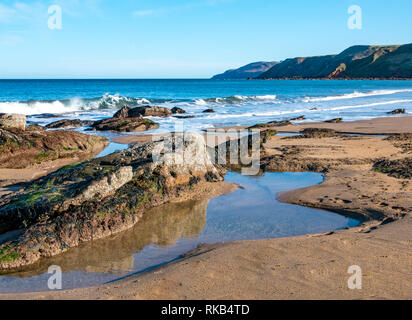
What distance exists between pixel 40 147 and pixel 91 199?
6727 millimetres

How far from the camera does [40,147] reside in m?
11.8

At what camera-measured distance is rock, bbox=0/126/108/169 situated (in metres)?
10.9

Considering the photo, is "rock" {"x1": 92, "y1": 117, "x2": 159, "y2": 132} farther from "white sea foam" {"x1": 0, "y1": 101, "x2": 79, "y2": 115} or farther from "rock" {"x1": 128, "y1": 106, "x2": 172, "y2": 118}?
"white sea foam" {"x1": 0, "y1": 101, "x2": 79, "y2": 115}

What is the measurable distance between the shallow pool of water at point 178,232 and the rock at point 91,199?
21cm

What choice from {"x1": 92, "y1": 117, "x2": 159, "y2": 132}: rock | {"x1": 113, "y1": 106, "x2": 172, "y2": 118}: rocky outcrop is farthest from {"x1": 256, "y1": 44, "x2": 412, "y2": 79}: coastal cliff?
{"x1": 92, "y1": 117, "x2": 159, "y2": 132}: rock

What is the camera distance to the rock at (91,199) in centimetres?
514

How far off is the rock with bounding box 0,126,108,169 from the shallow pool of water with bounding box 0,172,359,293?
20.2 feet

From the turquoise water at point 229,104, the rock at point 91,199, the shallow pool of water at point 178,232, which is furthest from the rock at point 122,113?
the shallow pool of water at point 178,232

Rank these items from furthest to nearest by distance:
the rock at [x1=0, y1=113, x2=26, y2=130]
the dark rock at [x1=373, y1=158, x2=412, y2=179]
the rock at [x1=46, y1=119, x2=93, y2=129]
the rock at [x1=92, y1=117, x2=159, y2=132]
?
1. the rock at [x1=46, y1=119, x2=93, y2=129]
2. the rock at [x1=92, y1=117, x2=159, y2=132]
3. the rock at [x1=0, y1=113, x2=26, y2=130]
4. the dark rock at [x1=373, y1=158, x2=412, y2=179]

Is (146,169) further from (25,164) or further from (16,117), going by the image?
(16,117)

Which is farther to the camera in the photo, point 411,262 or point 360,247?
point 360,247

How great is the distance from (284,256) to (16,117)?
1283cm
